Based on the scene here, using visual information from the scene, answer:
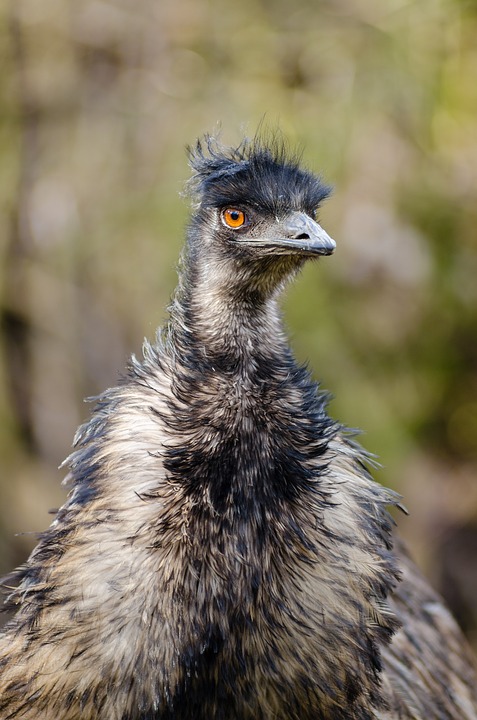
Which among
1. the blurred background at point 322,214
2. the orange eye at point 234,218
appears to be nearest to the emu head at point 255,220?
the orange eye at point 234,218

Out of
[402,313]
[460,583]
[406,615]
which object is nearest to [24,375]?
[402,313]

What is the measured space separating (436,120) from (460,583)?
10.0ft

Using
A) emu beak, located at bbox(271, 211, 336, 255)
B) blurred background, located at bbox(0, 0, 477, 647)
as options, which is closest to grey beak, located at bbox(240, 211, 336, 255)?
emu beak, located at bbox(271, 211, 336, 255)

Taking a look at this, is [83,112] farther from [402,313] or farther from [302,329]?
[402,313]

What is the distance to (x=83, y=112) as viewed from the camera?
7238mm

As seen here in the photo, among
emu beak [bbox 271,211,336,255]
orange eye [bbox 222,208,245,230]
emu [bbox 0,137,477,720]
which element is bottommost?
emu [bbox 0,137,477,720]

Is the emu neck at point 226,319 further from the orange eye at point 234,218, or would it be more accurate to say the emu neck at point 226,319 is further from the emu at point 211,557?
the orange eye at point 234,218

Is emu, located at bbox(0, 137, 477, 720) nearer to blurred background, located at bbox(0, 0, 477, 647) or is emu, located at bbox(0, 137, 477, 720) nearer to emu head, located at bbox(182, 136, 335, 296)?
emu head, located at bbox(182, 136, 335, 296)

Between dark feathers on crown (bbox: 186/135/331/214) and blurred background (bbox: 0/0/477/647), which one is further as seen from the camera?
blurred background (bbox: 0/0/477/647)

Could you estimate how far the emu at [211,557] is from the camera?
2.34 metres

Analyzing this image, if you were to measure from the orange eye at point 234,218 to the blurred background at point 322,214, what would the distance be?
10.9 ft

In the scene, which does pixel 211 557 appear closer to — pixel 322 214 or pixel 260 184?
pixel 260 184

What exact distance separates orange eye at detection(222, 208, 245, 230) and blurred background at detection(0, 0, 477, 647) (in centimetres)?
332

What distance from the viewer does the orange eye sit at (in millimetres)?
2836
